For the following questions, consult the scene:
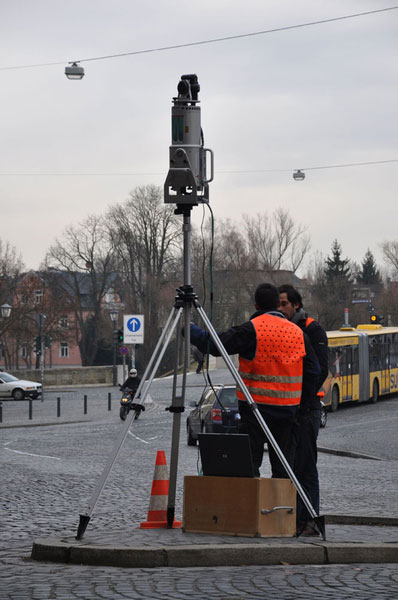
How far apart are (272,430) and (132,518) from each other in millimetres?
2547

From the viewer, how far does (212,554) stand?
25.1 ft

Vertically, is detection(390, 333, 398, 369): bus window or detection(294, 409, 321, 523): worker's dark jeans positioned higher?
detection(390, 333, 398, 369): bus window

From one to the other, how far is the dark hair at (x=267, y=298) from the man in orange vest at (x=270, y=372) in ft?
0.37

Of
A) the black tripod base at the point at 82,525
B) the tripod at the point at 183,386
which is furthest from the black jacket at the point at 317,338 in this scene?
the black tripod base at the point at 82,525

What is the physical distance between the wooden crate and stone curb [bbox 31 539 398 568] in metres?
0.27

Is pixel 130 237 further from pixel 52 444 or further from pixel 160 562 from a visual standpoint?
pixel 160 562

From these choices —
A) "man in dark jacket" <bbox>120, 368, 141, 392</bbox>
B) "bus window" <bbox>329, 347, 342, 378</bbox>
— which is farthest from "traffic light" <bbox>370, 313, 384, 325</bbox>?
"man in dark jacket" <bbox>120, 368, 141, 392</bbox>

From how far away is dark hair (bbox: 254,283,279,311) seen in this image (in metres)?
8.77

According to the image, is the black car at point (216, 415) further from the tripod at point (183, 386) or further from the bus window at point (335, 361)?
the tripod at point (183, 386)

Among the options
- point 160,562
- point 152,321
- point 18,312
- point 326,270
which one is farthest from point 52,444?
point 326,270

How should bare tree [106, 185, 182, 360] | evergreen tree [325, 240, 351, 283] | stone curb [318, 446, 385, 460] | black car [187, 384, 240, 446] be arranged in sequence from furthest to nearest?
evergreen tree [325, 240, 351, 283], bare tree [106, 185, 182, 360], black car [187, 384, 240, 446], stone curb [318, 446, 385, 460]

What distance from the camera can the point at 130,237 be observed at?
80.2 meters

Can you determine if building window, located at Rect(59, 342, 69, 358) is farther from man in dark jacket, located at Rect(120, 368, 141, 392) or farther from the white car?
man in dark jacket, located at Rect(120, 368, 141, 392)

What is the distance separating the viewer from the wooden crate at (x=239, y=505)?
8188mm
